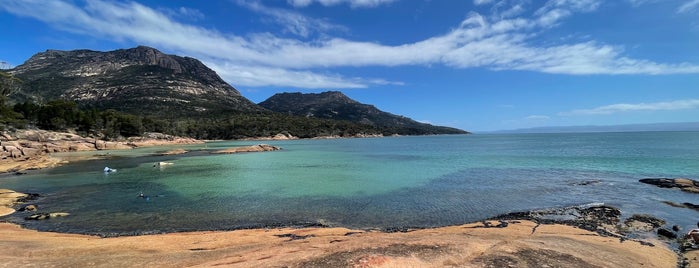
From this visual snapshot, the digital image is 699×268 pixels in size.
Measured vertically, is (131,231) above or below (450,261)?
below

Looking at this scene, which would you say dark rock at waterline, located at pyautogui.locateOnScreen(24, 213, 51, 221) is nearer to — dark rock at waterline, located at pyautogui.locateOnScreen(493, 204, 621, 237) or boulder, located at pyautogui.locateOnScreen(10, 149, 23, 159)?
dark rock at waterline, located at pyautogui.locateOnScreen(493, 204, 621, 237)

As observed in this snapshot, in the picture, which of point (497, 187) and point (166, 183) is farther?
point (166, 183)

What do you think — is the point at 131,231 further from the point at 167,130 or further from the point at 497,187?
the point at 167,130

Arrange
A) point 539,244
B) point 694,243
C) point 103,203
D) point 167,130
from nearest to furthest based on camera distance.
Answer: point 539,244 < point 694,243 < point 103,203 < point 167,130

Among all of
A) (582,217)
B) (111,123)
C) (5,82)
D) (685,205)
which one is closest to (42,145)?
(5,82)

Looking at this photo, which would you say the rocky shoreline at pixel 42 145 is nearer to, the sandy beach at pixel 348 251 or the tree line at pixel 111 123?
the tree line at pixel 111 123

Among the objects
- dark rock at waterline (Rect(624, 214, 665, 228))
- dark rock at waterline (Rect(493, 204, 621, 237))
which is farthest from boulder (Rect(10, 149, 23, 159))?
dark rock at waterline (Rect(624, 214, 665, 228))

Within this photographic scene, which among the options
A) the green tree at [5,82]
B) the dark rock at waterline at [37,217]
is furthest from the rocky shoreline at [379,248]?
the green tree at [5,82]

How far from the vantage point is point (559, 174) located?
40.5m

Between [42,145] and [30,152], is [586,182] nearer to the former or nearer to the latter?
[30,152]

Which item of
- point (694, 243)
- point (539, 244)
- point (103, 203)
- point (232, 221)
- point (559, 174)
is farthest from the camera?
point (559, 174)

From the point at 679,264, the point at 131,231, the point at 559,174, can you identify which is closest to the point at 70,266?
the point at 131,231

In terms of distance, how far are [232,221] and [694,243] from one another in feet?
69.3

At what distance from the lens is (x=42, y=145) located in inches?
2977
